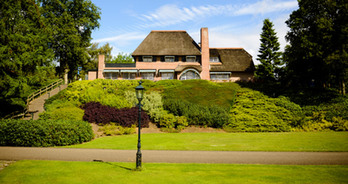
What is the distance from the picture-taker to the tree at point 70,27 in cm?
3966

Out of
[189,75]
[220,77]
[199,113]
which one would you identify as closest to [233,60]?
[220,77]

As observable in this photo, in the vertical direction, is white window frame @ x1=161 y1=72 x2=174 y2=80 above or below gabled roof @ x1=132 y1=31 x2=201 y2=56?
below

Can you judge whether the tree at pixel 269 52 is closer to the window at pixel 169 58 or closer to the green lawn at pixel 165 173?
the window at pixel 169 58

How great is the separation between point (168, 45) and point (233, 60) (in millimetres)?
13781

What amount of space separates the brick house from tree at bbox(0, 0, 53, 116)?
16957mm

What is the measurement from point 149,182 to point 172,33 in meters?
41.9

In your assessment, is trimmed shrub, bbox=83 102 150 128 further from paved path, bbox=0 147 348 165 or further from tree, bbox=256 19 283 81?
tree, bbox=256 19 283 81

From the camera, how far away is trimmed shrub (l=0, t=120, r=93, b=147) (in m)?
16.1

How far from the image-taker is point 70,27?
4069 centimetres

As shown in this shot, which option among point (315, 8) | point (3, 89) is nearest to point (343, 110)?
point (315, 8)

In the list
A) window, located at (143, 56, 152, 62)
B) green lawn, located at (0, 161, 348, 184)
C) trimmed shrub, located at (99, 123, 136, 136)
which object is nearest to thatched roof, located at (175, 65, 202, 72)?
window, located at (143, 56, 152, 62)

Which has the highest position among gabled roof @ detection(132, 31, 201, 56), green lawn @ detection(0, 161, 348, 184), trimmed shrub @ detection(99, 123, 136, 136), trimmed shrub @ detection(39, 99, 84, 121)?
gabled roof @ detection(132, 31, 201, 56)

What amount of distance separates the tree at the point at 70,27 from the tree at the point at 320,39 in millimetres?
35519

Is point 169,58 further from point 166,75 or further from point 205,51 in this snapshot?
point 205,51
